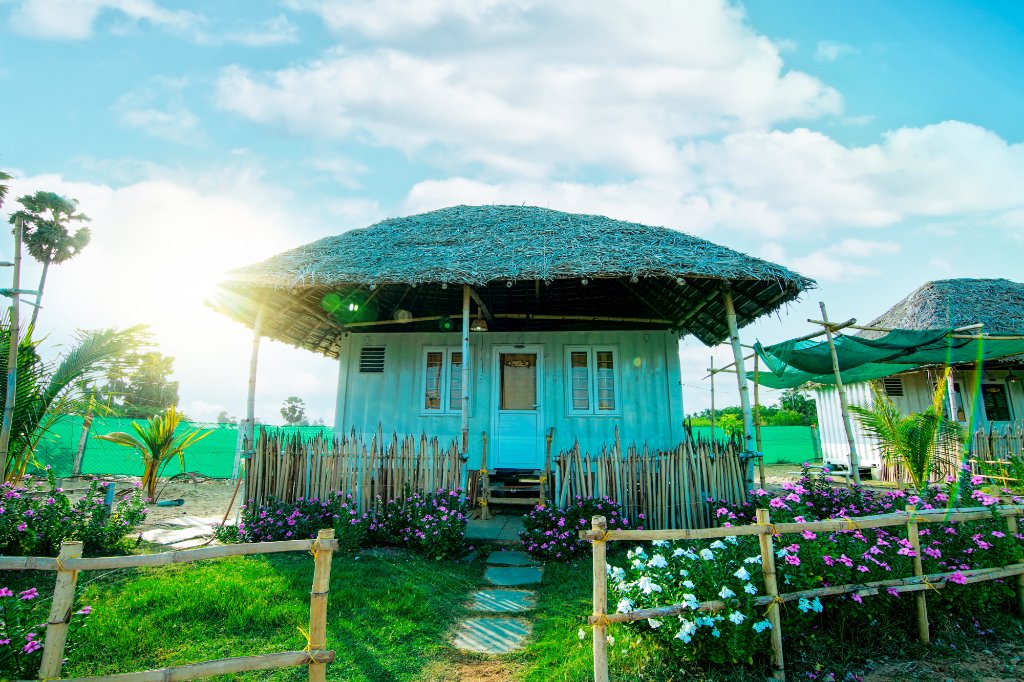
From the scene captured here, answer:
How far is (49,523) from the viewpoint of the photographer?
18.0ft

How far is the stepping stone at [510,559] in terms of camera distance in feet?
18.4

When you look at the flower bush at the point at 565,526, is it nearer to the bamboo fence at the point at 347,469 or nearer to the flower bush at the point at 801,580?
the bamboo fence at the point at 347,469

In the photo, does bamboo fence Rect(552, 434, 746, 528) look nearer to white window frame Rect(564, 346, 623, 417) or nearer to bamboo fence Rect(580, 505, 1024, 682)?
bamboo fence Rect(580, 505, 1024, 682)

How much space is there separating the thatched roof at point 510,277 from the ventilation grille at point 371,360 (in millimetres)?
468

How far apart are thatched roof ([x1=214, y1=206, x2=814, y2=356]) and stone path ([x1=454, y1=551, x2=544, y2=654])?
11.8 ft

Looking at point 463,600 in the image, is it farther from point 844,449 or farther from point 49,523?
point 844,449

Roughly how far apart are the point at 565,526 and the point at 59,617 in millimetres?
4475

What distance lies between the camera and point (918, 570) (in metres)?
3.63

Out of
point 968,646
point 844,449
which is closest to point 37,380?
point 968,646

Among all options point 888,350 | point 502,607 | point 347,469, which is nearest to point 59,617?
point 502,607

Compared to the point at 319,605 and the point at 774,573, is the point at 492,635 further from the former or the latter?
the point at 774,573

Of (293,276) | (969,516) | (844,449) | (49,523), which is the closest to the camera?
(969,516)

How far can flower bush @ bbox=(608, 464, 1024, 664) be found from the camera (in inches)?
119

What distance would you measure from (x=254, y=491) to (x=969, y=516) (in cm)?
761
